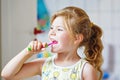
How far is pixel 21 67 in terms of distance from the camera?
97cm

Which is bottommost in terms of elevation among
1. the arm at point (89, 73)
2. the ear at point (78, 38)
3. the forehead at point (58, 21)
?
the arm at point (89, 73)

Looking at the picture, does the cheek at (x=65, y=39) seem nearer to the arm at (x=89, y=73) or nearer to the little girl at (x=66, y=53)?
the little girl at (x=66, y=53)

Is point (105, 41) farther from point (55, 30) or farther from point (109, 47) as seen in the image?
point (55, 30)

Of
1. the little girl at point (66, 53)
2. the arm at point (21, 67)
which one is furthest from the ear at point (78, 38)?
the arm at point (21, 67)

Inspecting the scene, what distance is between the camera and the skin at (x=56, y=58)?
91 cm

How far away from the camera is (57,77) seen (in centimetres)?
92

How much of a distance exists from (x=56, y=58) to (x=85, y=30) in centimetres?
15

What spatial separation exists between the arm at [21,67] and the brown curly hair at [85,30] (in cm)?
13

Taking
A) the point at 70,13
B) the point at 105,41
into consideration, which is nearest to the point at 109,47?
the point at 105,41

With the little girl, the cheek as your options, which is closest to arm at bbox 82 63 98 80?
the little girl

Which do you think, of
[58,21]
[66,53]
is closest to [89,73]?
[66,53]

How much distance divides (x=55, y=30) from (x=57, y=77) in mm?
166

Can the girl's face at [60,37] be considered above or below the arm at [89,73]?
above

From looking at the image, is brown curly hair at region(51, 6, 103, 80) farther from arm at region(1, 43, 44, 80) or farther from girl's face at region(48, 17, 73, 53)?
arm at region(1, 43, 44, 80)
